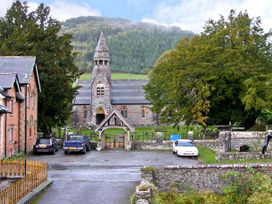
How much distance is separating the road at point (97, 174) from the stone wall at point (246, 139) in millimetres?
5786

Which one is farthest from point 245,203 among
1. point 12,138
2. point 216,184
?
point 12,138

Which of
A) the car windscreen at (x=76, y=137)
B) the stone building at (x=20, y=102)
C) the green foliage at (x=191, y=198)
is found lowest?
the green foliage at (x=191, y=198)

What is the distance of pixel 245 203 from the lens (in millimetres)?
24703

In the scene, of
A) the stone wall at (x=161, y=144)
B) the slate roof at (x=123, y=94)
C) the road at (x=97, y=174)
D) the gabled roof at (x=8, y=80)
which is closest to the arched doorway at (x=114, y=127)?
the stone wall at (x=161, y=144)

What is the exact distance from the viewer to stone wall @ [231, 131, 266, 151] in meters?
44.5

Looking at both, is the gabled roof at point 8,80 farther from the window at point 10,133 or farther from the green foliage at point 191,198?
the green foliage at point 191,198

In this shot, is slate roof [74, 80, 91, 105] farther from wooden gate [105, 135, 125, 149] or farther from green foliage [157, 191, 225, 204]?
green foliage [157, 191, 225, 204]

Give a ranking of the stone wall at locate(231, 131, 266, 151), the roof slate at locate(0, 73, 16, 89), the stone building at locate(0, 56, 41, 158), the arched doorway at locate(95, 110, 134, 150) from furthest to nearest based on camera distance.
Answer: the arched doorway at locate(95, 110, 134, 150), the stone wall at locate(231, 131, 266, 151), the stone building at locate(0, 56, 41, 158), the roof slate at locate(0, 73, 16, 89)

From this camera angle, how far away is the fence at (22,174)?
21.6 m

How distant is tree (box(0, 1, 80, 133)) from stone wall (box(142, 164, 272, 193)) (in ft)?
92.0

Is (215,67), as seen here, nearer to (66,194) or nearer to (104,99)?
(66,194)

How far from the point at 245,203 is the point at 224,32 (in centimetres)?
3178

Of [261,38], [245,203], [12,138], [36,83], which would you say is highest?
[261,38]

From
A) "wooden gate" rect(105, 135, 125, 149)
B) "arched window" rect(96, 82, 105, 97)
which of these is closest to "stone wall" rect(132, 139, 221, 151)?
"wooden gate" rect(105, 135, 125, 149)
